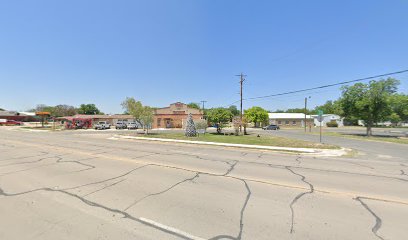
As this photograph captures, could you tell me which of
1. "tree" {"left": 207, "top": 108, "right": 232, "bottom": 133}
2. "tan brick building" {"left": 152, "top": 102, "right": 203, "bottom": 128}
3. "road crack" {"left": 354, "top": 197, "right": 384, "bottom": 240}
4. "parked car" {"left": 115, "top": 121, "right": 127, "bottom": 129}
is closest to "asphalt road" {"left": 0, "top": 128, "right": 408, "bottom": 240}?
"road crack" {"left": 354, "top": 197, "right": 384, "bottom": 240}

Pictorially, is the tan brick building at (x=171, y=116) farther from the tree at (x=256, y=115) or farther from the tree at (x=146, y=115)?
the tree at (x=146, y=115)

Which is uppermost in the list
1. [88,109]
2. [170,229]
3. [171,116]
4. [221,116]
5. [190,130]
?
[88,109]

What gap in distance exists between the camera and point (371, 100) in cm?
3098

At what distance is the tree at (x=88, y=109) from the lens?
114 metres

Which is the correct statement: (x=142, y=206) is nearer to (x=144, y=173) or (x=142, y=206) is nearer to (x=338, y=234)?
(x=144, y=173)

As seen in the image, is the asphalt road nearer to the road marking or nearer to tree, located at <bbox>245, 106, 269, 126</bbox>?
the road marking

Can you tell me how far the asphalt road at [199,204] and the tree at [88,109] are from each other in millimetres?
119741

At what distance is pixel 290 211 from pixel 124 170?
246 inches

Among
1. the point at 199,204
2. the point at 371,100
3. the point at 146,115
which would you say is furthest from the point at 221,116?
the point at 199,204

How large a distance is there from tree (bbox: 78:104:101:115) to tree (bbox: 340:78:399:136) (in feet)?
Result: 384

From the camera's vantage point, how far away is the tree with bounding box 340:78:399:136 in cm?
3067

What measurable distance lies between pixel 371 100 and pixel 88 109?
120395 millimetres

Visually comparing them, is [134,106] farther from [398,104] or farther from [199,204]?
[398,104]

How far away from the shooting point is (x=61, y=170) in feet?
28.2
